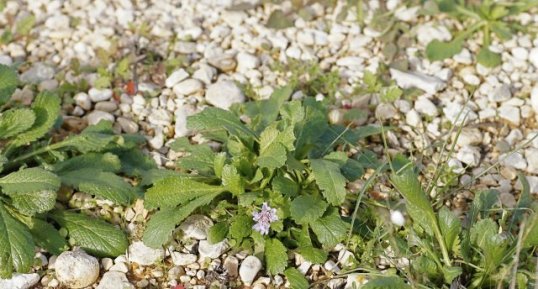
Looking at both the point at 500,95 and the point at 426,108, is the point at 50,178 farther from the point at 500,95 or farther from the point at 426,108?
the point at 500,95

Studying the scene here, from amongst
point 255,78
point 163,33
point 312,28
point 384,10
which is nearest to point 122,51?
point 163,33

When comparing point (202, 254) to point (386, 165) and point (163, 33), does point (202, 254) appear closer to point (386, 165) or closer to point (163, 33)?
point (386, 165)

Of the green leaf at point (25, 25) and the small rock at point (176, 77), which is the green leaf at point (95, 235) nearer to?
the small rock at point (176, 77)

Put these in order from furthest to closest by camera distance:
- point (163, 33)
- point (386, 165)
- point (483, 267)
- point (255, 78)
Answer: point (163, 33)
point (255, 78)
point (386, 165)
point (483, 267)

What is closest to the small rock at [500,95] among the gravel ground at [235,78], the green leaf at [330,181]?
the gravel ground at [235,78]

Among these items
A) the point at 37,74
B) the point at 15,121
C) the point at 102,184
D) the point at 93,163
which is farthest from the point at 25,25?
the point at 102,184

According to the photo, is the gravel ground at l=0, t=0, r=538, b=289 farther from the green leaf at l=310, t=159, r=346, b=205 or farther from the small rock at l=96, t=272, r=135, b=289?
the green leaf at l=310, t=159, r=346, b=205
